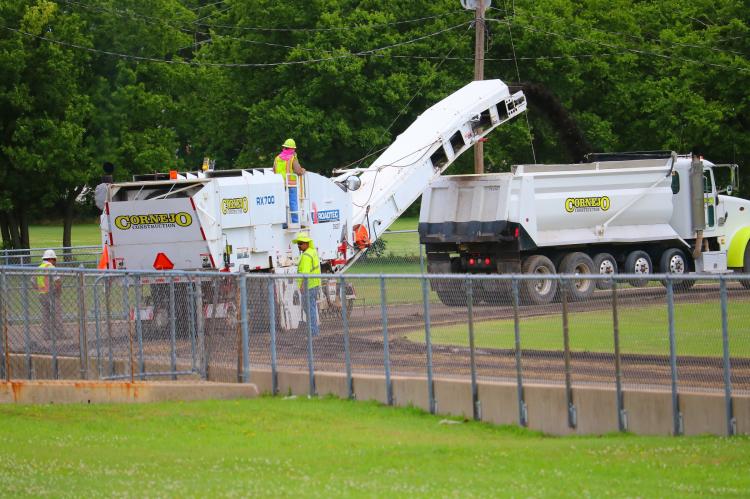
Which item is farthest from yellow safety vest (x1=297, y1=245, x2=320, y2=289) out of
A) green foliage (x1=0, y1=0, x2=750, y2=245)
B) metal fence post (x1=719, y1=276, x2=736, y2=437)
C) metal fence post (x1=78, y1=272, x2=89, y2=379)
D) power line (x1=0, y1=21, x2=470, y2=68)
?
power line (x1=0, y1=21, x2=470, y2=68)

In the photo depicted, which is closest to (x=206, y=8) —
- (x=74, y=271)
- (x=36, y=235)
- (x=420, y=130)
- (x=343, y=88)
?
(x=36, y=235)

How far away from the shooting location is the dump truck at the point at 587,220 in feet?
98.6

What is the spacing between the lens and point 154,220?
81.4 feet

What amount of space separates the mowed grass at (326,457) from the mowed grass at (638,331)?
982 mm

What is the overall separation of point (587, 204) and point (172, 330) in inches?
576

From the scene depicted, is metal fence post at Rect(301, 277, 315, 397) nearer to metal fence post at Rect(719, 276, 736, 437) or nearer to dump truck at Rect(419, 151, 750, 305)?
metal fence post at Rect(719, 276, 736, 437)

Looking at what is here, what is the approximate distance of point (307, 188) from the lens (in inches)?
1038

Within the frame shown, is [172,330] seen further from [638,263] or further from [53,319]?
[638,263]

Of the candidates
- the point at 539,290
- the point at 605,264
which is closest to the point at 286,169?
the point at 605,264

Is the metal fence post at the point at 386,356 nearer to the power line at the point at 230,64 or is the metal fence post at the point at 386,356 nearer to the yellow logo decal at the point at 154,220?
the yellow logo decal at the point at 154,220

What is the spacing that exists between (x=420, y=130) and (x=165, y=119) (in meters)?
26.0

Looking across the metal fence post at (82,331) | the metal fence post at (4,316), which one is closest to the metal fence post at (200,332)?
the metal fence post at (82,331)

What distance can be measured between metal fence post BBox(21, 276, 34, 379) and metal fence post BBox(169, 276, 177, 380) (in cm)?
272

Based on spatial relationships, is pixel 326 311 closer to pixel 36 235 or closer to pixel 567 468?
pixel 567 468
